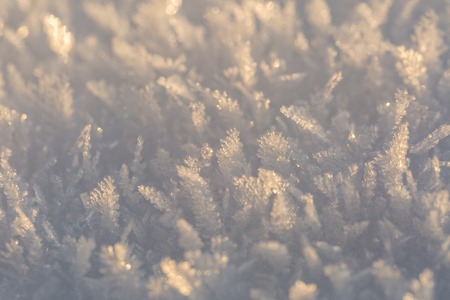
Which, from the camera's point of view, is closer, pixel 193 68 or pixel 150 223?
pixel 150 223

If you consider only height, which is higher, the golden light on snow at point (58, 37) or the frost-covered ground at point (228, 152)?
the golden light on snow at point (58, 37)

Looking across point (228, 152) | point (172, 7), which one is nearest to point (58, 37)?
point (172, 7)

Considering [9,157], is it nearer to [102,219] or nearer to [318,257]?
[102,219]

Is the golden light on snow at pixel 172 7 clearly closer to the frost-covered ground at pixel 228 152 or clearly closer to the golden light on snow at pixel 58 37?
the frost-covered ground at pixel 228 152

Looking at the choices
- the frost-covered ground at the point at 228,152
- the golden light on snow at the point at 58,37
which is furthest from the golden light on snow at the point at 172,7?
the golden light on snow at the point at 58,37

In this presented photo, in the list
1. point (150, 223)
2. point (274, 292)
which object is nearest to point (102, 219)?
point (150, 223)

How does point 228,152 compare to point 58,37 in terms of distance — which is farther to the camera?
point 58,37

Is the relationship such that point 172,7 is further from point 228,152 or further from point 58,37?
point 228,152
